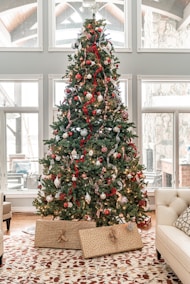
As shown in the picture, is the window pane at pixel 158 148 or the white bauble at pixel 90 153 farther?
the window pane at pixel 158 148

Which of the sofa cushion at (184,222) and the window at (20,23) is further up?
the window at (20,23)

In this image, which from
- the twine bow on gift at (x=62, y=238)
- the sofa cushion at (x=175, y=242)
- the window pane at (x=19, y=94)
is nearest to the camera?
the sofa cushion at (x=175, y=242)

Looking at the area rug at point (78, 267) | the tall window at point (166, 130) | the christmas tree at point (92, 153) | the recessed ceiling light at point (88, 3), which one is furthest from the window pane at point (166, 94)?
the area rug at point (78, 267)

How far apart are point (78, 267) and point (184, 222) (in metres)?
1.32

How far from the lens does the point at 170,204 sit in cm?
347

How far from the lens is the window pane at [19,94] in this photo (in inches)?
241

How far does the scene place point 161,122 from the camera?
20.6 ft

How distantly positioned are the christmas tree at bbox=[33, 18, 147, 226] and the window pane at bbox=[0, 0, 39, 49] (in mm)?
1939

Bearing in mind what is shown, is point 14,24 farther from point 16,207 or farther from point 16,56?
point 16,207

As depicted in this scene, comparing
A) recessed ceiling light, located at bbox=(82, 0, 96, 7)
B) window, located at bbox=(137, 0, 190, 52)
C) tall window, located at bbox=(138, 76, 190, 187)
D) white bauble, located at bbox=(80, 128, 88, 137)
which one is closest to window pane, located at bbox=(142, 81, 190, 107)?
tall window, located at bbox=(138, 76, 190, 187)

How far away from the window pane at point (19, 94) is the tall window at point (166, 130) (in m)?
2.29

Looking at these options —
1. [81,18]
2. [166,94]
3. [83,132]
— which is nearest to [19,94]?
[81,18]

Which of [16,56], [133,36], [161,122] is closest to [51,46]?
[16,56]

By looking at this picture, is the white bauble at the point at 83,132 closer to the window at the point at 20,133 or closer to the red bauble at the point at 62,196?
the red bauble at the point at 62,196
